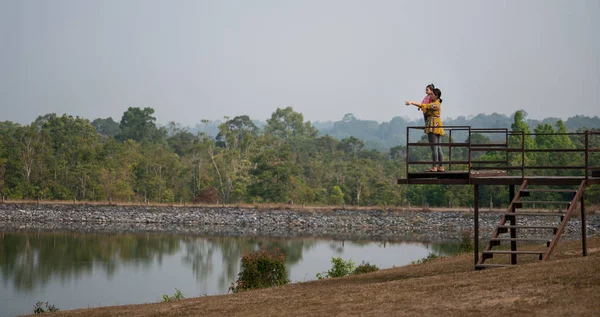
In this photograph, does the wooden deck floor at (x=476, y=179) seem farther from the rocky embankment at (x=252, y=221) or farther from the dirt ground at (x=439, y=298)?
the rocky embankment at (x=252, y=221)

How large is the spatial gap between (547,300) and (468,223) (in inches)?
1560

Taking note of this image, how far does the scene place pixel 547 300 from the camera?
9398mm

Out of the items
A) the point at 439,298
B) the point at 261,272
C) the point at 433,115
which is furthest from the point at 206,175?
the point at 439,298

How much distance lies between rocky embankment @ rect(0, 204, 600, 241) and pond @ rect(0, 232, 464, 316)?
4344 millimetres

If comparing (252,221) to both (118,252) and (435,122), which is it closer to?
(118,252)

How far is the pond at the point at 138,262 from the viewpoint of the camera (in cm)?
2461

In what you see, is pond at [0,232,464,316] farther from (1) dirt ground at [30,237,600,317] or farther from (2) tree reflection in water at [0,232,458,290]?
(1) dirt ground at [30,237,600,317]

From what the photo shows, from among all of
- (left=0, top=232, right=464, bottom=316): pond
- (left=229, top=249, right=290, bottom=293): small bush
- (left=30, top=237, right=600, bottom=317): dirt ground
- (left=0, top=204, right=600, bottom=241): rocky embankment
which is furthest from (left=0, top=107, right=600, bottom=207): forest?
(left=30, top=237, right=600, bottom=317): dirt ground

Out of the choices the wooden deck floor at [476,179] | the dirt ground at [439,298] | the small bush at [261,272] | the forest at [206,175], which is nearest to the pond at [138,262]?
the small bush at [261,272]

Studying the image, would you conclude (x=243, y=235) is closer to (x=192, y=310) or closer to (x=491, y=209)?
(x=491, y=209)

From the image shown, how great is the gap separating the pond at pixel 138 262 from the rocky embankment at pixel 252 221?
4344 millimetres

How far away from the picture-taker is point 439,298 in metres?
10.4

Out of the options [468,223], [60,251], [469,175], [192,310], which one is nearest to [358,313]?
[192,310]

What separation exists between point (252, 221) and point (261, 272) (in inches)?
1335
